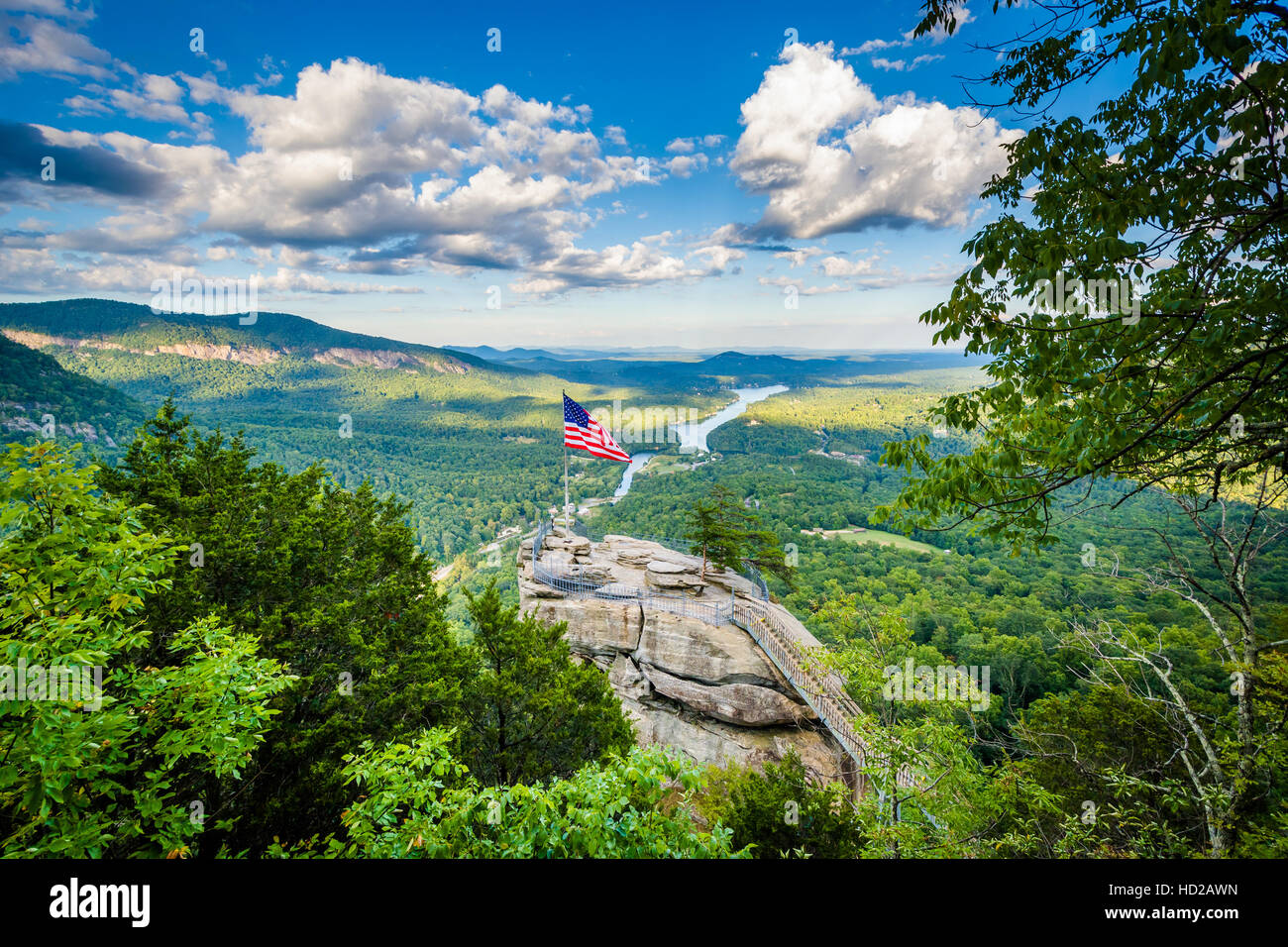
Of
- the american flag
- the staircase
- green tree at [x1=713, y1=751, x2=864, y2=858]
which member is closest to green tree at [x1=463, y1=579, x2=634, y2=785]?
green tree at [x1=713, y1=751, x2=864, y2=858]

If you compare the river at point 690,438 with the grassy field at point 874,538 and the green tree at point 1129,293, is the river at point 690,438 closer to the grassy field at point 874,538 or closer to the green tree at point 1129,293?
the grassy field at point 874,538

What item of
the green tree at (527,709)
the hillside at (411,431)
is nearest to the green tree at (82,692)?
the green tree at (527,709)

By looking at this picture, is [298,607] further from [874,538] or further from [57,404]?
[57,404]

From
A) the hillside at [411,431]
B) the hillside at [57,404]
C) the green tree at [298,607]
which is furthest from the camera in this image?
the hillside at [411,431]

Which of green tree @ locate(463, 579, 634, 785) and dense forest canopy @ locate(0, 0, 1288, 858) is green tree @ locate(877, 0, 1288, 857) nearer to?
dense forest canopy @ locate(0, 0, 1288, 858)

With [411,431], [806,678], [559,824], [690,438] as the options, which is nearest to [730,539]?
[806,678]

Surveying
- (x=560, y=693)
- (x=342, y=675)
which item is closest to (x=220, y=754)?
(x=342, y=675)
